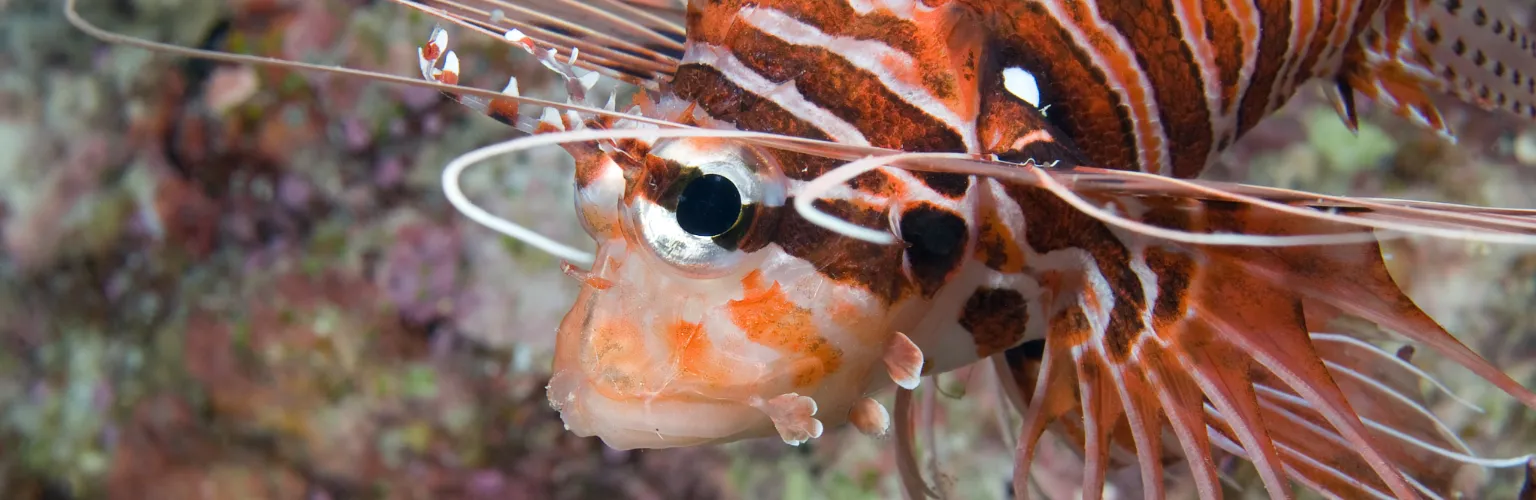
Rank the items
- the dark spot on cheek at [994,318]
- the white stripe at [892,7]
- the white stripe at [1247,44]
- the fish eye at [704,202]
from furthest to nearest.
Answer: the white stripe at [1247,44]
the dark spot on cheek at [994,318]
the white stripe at [892,7]
the fish eye at [704,202]

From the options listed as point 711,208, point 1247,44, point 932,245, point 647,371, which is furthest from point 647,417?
point 1247,44

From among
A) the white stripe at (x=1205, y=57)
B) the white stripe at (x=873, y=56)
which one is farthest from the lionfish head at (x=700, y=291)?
the white stripe at (x=1205, y=57)

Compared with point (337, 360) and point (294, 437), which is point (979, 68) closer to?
Answer: point (337, 360)

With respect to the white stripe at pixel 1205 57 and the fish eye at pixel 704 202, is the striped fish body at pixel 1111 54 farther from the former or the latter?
the fish eye at pixel 704 202

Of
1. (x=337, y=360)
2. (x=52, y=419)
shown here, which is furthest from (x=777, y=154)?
(x=52, y=419)

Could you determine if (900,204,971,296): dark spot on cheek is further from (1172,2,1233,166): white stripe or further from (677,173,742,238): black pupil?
(1172,2,1233,166): white stripe

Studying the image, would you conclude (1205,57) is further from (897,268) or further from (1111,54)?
(897,268)

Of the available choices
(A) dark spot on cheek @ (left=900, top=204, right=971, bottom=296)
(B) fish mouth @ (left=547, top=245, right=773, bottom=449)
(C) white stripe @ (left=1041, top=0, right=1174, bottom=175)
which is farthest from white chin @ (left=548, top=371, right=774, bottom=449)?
(C) white stripe @ (left=1041, top=0, right=1174, bottom=175)
